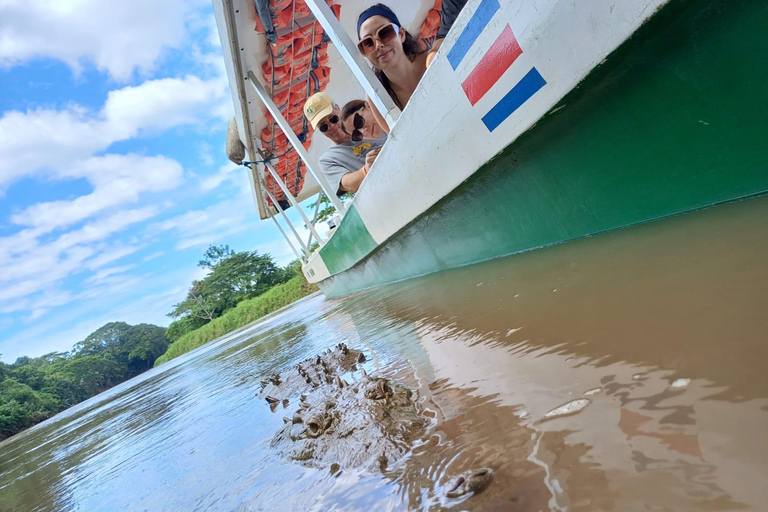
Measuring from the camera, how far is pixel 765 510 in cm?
37

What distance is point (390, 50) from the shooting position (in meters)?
2.82

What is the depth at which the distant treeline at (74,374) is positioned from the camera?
23344 mm


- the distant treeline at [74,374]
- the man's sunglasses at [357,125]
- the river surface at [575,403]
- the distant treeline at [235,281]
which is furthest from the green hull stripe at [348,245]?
the distant treeline at [235,281]

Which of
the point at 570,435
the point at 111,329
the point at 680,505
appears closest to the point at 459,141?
the point at 570,435

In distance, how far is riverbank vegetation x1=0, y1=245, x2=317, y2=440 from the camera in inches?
858

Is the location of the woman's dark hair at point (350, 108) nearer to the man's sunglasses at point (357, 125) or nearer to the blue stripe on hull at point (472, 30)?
the man's sunglasses at point (357, 125)

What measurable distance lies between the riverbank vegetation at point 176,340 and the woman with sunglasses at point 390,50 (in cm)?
1571

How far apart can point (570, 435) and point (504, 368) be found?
35 centimetres

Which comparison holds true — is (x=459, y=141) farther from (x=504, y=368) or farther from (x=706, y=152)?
(x=504, y=368)

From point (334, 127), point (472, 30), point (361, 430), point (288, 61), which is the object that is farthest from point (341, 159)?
point (361, 430)

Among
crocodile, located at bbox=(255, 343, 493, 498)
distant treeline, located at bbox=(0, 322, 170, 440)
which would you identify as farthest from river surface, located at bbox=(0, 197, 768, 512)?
distant treeline, located at bbox=(0, 322, 170, 440)

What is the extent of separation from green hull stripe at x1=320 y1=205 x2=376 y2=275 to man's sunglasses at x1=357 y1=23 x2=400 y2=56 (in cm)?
150

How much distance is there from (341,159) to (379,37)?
1648 millimetres

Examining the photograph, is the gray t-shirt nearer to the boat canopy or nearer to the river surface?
the boat canopy
